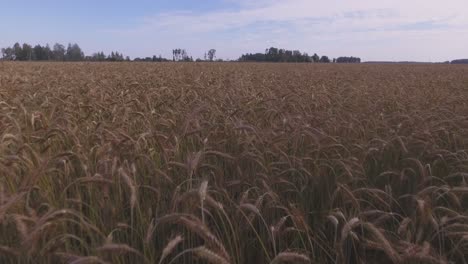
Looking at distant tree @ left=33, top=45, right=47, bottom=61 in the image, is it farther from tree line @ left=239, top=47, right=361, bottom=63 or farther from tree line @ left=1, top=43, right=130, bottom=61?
tree line @ left=239, top=47, right=361, bottom=63

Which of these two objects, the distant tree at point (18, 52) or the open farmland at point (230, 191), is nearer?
the open farmland at point (230, 191)

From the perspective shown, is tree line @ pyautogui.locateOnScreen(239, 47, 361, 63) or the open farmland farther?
tree line @ pyautogui.locateOnScreen(239, 47, 361, 63)

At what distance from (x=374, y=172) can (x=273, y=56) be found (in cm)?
8823

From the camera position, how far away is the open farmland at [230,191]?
2260 mm

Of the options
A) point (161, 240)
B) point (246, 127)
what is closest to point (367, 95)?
point (246, 127)

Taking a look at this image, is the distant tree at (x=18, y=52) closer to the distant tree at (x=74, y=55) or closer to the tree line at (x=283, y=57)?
the distant tree at (x=74, y=55)

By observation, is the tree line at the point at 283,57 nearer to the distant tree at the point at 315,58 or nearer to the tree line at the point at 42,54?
the distant tree at the point at 315,58

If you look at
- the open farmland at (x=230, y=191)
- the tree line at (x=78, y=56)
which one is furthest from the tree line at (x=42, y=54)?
the open farmland at (x=230, y=191)

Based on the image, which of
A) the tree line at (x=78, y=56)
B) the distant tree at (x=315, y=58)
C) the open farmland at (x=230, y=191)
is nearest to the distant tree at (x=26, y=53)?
the tree line at (x=78, y=56)

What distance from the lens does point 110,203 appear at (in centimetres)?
295

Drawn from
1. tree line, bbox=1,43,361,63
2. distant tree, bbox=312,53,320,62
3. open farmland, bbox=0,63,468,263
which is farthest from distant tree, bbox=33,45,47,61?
open farmland, bbox=0,63,468,263

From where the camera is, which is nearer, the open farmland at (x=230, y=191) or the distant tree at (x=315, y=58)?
the open farmland at (x=230, y=191)

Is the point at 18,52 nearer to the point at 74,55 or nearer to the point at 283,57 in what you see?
the point at 74,55

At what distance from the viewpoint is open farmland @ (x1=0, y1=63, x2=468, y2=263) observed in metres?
2.26
